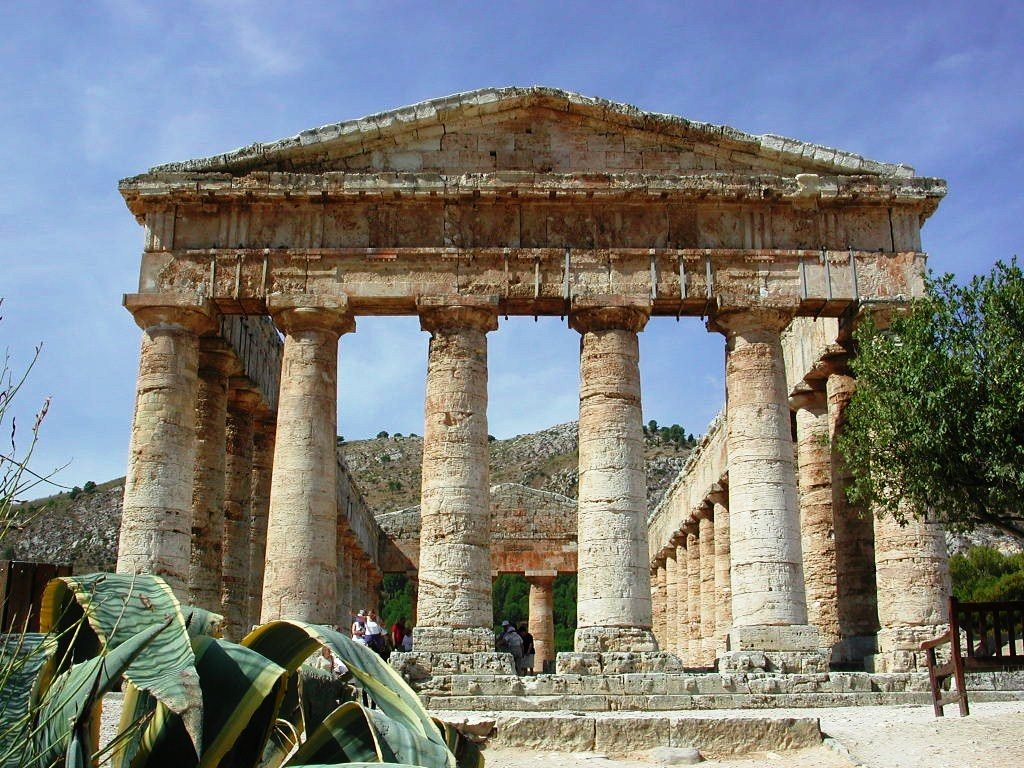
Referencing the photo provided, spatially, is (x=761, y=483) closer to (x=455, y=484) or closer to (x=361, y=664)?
(x=455, y=484)

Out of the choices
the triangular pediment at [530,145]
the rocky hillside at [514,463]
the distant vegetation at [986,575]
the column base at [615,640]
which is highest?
the rocky hillside at [514,463]

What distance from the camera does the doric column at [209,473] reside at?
21922 mm

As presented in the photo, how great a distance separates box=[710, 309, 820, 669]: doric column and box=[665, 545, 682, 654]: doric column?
17100 mm

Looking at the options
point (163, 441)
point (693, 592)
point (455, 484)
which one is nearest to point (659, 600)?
point (693, 592)

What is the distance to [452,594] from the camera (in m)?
18.6

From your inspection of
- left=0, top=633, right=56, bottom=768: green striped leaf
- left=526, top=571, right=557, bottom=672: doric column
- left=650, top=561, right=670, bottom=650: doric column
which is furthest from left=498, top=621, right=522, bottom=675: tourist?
left=0, top=633, right=56, bottom=768: green striped leaf

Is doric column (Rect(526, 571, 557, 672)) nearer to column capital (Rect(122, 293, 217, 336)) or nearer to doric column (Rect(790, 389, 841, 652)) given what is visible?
doric column (Rect(790, 389, 841, 652))

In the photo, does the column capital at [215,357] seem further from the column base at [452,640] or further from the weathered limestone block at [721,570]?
the weathered limestone block at [721,570]

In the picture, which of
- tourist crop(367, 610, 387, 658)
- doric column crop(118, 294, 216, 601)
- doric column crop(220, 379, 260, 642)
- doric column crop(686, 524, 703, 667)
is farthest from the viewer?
doric column crop(686, 524, 703, 667)

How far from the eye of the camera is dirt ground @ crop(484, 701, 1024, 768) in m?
10.6

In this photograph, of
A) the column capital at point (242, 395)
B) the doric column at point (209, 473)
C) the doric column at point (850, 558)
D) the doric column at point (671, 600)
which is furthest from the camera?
the doric column at point (671, 600)

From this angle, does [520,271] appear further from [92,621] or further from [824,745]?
[92,621]

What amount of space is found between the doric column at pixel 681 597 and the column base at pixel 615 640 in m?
15.4

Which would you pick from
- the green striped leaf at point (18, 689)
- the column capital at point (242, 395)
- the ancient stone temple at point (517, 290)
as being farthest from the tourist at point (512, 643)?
the green striped leaf at point (18, 689)
